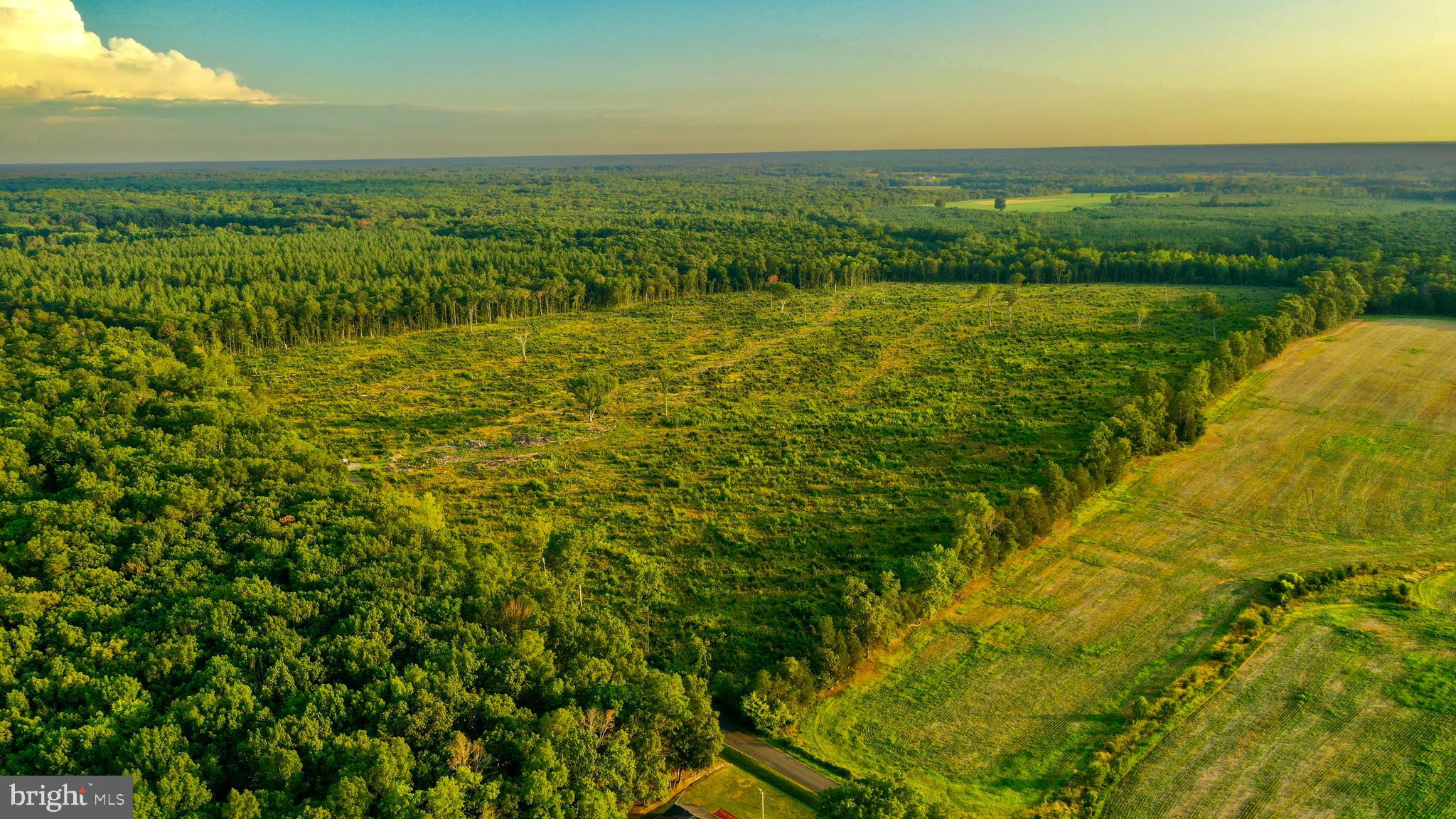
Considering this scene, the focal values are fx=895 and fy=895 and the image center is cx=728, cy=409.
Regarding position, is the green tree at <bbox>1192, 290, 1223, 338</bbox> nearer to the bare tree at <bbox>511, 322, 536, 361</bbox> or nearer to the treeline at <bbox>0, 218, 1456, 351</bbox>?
the treeline at <bbox>0, 218, 1456, 351</bbox>

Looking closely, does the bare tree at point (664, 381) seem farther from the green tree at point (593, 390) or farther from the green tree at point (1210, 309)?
the green tree at point (1210, 309)

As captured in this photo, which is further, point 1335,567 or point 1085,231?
point 1085,231

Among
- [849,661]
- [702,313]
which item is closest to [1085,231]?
[702,313]

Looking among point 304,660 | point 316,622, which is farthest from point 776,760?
point 316,622

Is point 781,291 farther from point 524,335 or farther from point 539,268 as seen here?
point 524,335

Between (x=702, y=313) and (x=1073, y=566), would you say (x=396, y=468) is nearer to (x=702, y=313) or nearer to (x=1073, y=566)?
(x=1073, y=566)

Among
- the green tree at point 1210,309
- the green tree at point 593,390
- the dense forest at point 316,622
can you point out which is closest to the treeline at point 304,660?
the dense forest at point 316,622
